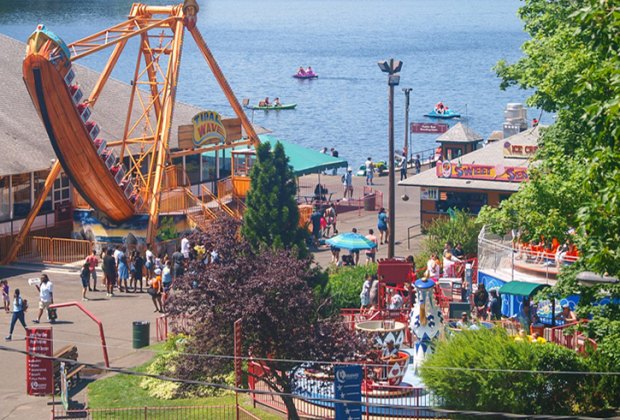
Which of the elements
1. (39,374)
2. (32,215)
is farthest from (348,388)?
(32,215)

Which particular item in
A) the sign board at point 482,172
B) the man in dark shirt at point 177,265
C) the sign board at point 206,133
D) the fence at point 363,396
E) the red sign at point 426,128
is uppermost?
the red sign at point 426,128

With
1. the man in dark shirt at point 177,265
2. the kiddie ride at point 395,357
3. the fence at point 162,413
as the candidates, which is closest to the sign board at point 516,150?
the man in dark shirt at point 177,265

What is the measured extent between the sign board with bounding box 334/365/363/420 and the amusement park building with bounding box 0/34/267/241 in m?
22.3

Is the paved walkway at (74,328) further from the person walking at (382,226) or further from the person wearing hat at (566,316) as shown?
the person wearing hat at (566,316)

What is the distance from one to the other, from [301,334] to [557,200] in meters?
5.88

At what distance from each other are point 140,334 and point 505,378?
37.1 ft

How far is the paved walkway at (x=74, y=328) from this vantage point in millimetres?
25812

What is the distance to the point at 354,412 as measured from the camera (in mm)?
20781

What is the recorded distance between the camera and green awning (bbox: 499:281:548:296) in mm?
28078

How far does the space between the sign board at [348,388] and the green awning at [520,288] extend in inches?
326

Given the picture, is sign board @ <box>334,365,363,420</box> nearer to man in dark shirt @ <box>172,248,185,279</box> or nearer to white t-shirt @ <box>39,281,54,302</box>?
white t-shirt @ <box>39,281,54,302</box>

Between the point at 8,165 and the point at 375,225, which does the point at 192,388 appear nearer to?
the point at 8,165

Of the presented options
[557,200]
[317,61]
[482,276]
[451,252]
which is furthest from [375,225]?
[317,61]

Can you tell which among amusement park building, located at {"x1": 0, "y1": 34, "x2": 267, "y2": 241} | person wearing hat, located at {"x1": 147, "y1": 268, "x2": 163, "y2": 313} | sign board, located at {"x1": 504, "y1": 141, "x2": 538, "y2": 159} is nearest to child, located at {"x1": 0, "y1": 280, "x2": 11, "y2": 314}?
person wearing hat, located at {"x1": 147, "y1": 268, "x2": 163, "y2": 313}
